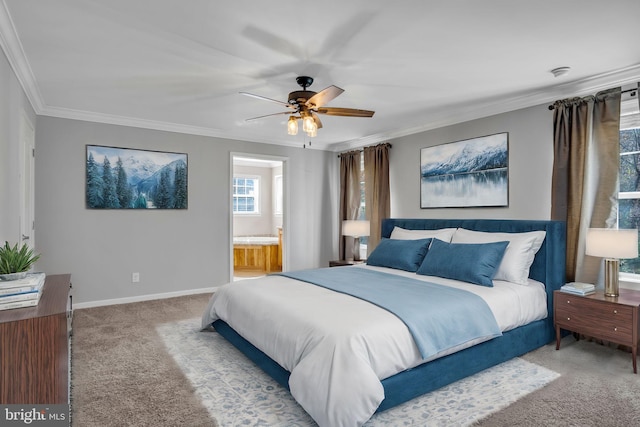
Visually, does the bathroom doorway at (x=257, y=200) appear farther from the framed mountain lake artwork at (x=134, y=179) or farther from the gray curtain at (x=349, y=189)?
the framed mountain lake artwork at (x=134, y=179)

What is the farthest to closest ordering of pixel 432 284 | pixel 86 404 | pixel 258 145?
pixel 258 145
pixel 432 284
pixel 86 404

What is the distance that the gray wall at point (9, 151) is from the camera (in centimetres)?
256

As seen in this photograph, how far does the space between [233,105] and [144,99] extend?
0.94 meters

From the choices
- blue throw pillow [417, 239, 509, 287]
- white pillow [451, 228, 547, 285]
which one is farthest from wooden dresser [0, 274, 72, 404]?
white pillow [451, 228, 547, 285]

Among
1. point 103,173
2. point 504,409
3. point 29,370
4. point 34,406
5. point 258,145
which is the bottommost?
point 504,409

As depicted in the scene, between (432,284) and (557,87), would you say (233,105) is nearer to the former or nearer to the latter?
(432,284)

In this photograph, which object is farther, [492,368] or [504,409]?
[492,368]

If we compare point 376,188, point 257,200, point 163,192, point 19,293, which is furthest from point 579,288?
point 257,200

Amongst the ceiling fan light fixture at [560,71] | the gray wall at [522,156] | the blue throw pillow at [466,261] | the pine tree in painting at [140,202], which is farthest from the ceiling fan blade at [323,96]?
the pine tree in painting at [140,202]

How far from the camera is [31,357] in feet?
5.38

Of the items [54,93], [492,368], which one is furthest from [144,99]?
[492,368]

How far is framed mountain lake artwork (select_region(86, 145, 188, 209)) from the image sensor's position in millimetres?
4559

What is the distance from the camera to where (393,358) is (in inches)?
83.0

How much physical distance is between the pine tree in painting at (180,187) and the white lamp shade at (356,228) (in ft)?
8.05
